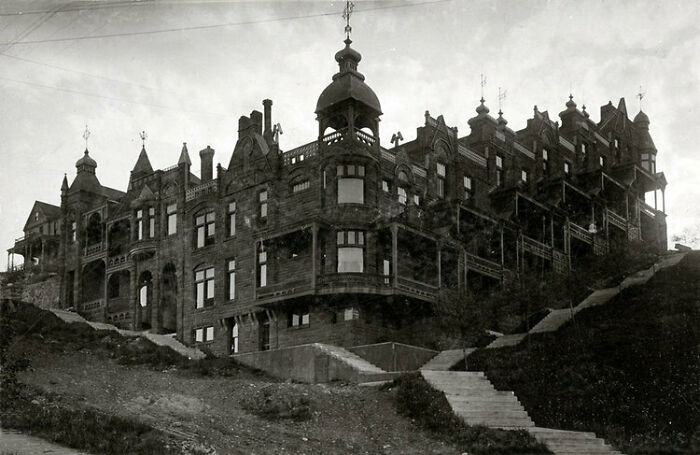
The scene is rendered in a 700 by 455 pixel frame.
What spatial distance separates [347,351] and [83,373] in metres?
10.6

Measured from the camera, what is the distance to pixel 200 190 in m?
52.1

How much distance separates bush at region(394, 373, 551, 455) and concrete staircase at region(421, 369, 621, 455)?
0.37m

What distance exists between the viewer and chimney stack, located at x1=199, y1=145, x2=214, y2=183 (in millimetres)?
53969

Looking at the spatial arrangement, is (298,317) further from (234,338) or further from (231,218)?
(231,218)

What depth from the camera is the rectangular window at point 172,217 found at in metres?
53.2

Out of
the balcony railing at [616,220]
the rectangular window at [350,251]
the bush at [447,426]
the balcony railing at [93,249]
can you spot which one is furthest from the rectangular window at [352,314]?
the balcony railing at [616,220]

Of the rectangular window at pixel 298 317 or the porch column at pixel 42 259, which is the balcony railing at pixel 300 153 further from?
the porch column at pixel 42 259

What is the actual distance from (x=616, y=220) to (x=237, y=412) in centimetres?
3666

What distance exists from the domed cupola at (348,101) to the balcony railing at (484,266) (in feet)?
26.5

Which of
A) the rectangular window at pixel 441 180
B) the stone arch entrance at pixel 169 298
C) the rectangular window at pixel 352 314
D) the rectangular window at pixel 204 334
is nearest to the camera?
the rectangular window at pixel 352 314

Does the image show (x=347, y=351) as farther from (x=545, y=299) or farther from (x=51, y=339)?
(x=51, y=339)

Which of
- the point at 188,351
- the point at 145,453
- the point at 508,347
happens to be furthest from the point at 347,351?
the point at 145,453

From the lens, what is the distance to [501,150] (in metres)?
55.9

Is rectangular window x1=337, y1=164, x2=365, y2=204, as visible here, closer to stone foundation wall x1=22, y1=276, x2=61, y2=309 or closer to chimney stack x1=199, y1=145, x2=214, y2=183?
chimney stack x1=199, y1=145, x2=214, y2=183
